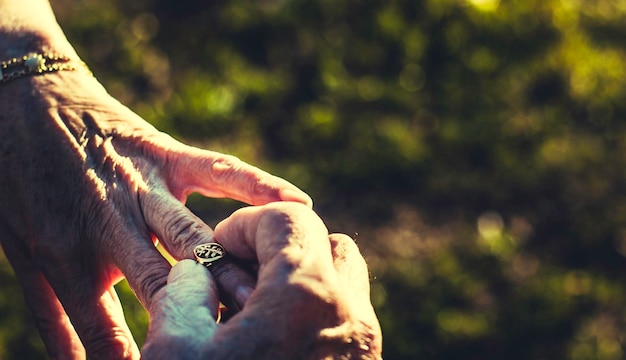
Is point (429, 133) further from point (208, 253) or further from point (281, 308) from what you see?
point (281, 308)

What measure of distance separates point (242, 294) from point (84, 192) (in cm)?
71

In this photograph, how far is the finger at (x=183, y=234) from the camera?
5.60 feet

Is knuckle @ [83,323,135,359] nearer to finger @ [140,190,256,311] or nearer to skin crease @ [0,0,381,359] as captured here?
skin crease @ [0,0,381,359]

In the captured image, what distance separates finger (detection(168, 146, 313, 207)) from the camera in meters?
1.91

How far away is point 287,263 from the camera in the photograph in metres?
1.50

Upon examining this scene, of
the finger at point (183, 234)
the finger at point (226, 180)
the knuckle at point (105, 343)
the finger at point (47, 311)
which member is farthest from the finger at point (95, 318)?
the finger at point (226, 180)

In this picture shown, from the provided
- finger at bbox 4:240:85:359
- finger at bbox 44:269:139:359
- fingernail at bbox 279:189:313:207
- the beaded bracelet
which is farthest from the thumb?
the beaded bracelet

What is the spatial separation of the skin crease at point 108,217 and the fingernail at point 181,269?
1.9 inches

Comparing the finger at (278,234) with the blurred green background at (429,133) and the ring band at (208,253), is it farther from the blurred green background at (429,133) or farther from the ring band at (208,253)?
the blurred green background at (429,133)

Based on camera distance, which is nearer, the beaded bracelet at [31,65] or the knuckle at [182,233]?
the knuckle at [182,233]

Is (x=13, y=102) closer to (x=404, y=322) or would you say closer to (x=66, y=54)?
(x=66, y=54)

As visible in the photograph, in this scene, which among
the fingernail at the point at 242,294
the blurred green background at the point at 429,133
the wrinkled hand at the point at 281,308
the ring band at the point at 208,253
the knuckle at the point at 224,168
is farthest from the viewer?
the blurred green background at the point at 429,133

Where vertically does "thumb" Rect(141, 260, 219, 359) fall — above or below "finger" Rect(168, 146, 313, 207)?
below

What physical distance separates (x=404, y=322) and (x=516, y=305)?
57 cm
